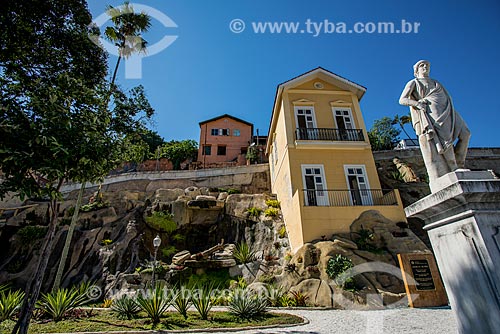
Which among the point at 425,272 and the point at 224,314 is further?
Result: the point at 425,272

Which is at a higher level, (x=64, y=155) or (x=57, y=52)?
(x=57, y=52)

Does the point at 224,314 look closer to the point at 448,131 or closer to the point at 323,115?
the point at 448,131

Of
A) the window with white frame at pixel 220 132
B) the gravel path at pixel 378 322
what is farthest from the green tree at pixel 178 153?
the gravel path at pixel 378 322

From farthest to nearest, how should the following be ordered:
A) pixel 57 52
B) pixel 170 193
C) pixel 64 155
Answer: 1. pixel 170 193
2. pixel 57 52
3. pixel 64 155

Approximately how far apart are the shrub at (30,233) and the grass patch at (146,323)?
13.2 metres

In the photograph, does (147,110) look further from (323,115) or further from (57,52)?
(323,115)

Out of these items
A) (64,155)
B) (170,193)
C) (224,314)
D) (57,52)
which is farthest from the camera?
(170,193)

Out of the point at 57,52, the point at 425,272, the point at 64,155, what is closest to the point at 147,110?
the point at 57,52

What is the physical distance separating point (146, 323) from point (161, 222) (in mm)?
10543

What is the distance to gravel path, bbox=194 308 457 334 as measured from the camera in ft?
18.9

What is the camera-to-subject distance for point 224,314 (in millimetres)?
7906

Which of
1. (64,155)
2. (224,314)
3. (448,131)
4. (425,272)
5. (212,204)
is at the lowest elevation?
(224,314)

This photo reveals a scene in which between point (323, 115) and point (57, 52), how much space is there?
14.2 metres

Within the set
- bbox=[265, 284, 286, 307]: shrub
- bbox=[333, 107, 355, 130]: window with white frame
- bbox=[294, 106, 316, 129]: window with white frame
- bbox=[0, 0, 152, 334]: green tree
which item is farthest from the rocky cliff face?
bbox=[0, 0, 152, 334]: green tree
